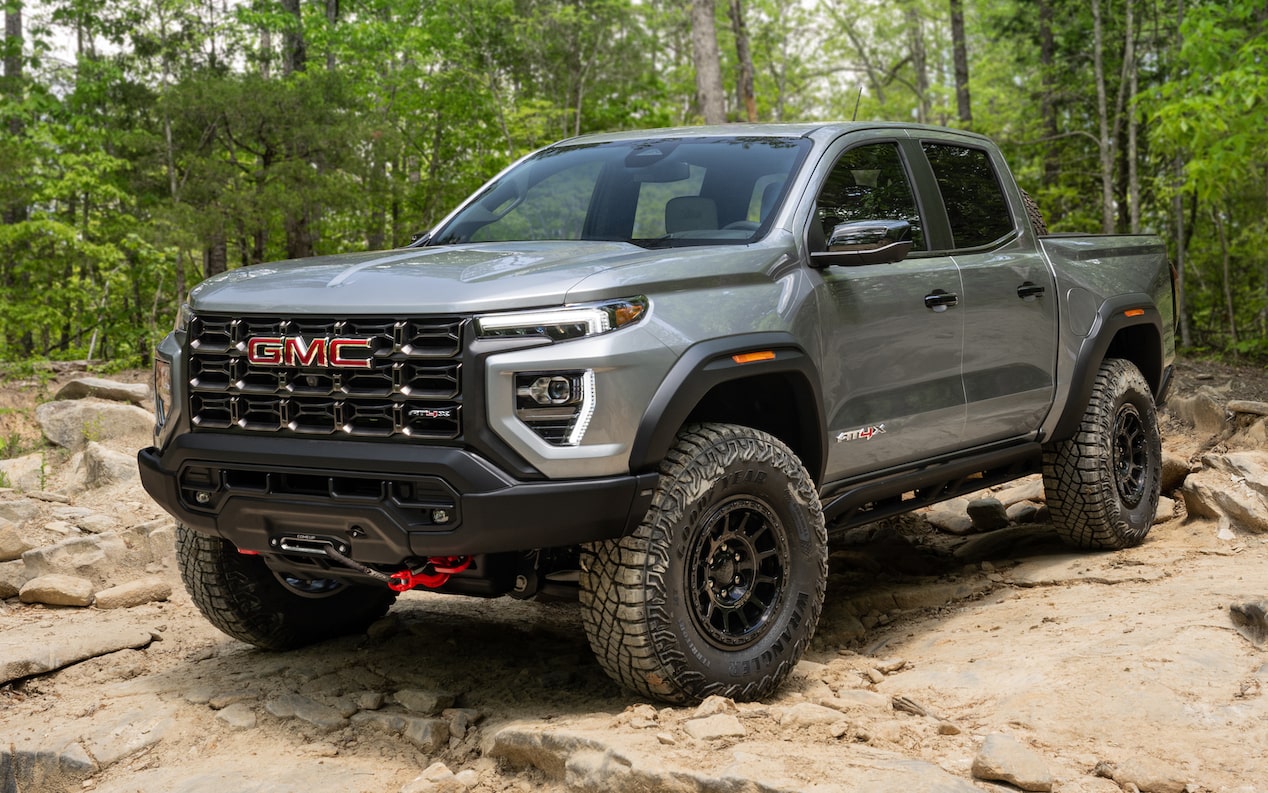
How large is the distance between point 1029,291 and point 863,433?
59.7 inches

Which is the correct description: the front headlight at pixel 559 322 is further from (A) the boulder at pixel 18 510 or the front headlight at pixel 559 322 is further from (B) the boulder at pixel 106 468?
(B) the boulder at pixel 106 468

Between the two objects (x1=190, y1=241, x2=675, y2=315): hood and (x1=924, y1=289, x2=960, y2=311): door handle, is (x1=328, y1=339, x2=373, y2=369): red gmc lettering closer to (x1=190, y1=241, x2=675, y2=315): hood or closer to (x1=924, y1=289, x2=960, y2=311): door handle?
(x1=190, y1=241, x2=675, y2=315): hood

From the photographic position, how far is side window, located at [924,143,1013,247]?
5566 millimetres

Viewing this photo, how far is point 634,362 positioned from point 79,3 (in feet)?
63.7

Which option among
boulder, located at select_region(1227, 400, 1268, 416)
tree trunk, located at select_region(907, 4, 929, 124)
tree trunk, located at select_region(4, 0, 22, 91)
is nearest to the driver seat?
boulder, located at select_region(1227, 400, 1268, 416)

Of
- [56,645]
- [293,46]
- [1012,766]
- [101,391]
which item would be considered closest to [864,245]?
[1012,766]

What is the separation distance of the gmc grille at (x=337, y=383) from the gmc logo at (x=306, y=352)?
0.01 meters

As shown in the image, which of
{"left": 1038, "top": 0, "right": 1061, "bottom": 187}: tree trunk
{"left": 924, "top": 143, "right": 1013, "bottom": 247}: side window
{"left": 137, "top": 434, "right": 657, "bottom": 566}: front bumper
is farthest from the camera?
{"left": 1038, "top": 0, "right": 1061, "bottom": 187}: tree trunk

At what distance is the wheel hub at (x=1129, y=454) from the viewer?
21.2 ft

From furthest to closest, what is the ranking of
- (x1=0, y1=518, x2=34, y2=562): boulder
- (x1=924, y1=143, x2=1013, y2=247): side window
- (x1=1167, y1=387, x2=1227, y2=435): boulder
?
(x1=1167, y1=387, x2=1227, y2=435): boulder < (x1=0, y1=518, x2=34, y2=562): boulder < (x1=924, y1=143, x2=1013, y2=247): side window

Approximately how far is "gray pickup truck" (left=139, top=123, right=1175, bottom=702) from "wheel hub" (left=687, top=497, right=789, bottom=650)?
1 centimetres

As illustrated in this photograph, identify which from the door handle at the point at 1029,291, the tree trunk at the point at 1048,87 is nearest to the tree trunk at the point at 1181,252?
the tree trunk at the point at 1048,87

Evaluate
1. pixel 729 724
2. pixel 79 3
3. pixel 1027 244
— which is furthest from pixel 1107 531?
pixel 79 3

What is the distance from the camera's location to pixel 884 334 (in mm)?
4852
